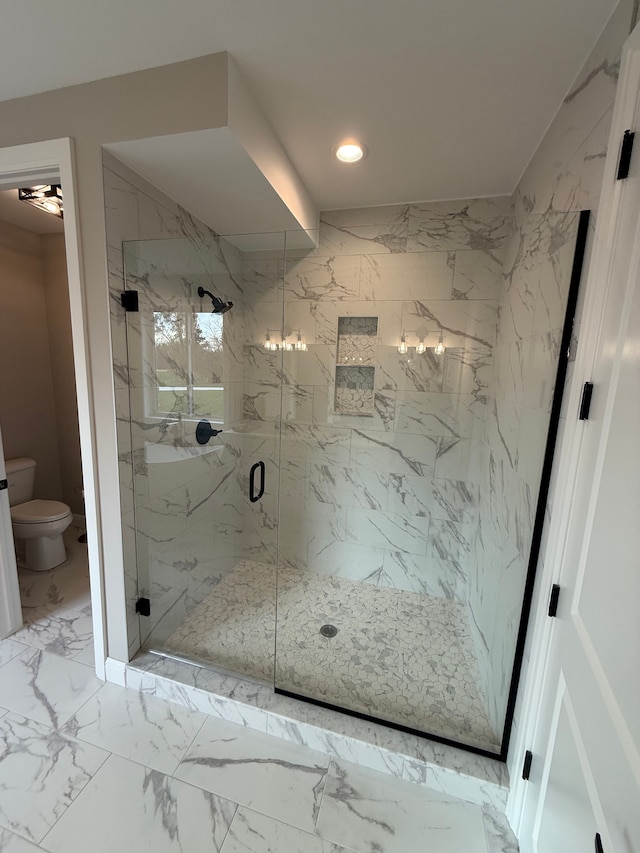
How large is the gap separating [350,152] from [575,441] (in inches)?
63.9

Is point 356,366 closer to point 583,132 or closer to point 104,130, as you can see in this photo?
point 583,132

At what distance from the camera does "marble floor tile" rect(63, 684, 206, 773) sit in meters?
1.36

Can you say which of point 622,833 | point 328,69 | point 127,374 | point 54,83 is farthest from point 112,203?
point 622,833

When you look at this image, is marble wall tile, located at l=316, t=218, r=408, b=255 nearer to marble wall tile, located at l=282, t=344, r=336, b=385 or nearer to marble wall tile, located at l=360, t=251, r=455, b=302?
marble wall tile, located at l=360, t=251, r=455, b=302

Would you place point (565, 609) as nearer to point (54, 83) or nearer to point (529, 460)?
point (529, 460)

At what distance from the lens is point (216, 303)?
216cm

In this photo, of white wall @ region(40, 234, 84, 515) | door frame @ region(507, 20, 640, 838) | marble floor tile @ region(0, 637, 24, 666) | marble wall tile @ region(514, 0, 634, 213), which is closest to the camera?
door frame @ region(507, 20, 640, 838)

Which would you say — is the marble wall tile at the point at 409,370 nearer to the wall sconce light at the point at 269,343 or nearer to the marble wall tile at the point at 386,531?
the wall sconce light at the point at 269,343

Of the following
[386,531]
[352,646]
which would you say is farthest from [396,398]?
[352,646]

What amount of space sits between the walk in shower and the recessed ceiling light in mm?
521

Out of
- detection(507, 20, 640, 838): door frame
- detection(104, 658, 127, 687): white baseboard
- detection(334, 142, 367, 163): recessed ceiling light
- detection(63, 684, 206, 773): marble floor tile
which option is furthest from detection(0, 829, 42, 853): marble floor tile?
detection(334, 142, 367, 163): recessed ceiling light

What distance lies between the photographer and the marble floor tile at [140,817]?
1.09 meters

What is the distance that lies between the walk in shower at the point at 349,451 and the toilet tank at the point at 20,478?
1617 mm

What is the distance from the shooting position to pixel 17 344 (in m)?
2.66
